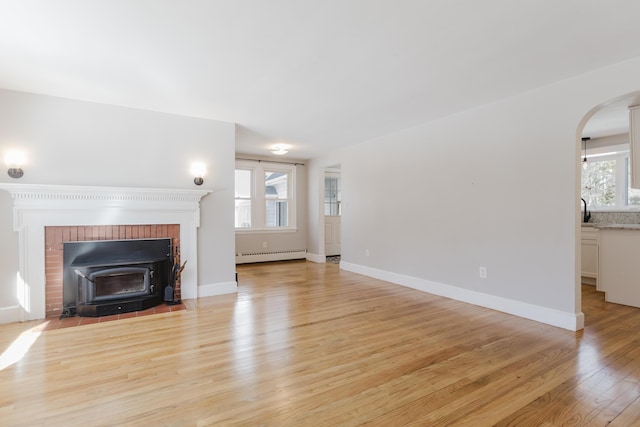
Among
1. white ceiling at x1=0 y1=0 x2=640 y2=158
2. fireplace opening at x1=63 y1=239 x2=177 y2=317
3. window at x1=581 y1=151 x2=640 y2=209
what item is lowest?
fireplace opening at x1=63 y1=239 x2=177 y2=317

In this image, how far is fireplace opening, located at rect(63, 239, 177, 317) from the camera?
320 centimetres

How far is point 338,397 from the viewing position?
1.78 meters

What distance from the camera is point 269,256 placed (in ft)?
22.3

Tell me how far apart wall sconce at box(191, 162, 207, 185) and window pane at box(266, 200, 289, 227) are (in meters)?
2.99

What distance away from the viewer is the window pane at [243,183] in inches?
259

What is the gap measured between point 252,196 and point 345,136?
8.56ft

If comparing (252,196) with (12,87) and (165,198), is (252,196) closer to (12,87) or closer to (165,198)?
(165,198)

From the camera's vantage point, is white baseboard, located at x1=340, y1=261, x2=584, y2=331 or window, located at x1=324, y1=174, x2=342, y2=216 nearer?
white baseboard, located at x1=340, y1=261, x2=584, y2=331

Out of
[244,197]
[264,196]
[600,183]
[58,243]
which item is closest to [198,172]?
[58,243]

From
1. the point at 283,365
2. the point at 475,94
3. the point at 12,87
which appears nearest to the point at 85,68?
the point at 12,87

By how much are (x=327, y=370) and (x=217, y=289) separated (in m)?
2.41

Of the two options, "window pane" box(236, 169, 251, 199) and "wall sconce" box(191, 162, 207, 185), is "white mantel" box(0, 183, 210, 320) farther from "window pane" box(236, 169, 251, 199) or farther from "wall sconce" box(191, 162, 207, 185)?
"window pane" box(236, 169, 251, 199)

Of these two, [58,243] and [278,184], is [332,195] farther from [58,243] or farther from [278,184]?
[58,243]

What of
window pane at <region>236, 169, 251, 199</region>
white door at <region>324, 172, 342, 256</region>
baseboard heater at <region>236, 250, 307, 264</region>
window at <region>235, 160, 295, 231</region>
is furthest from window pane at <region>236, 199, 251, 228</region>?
white door at <region>324, 172, 342, 256</region>
